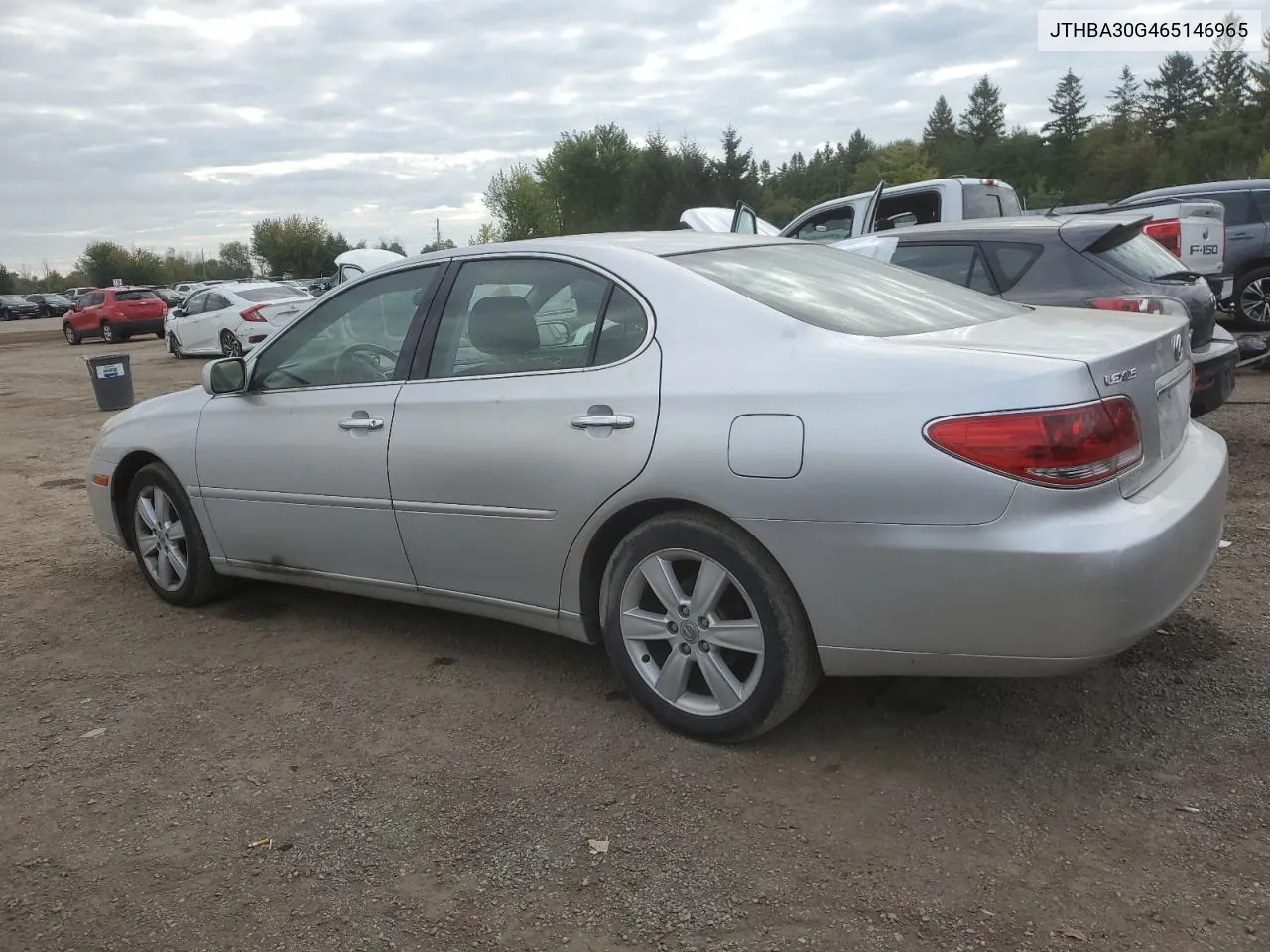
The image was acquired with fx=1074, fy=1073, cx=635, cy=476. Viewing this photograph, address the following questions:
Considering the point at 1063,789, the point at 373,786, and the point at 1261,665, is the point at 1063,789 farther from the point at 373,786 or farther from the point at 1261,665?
the point at 373,786

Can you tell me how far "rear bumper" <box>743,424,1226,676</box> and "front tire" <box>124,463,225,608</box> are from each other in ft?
9.54

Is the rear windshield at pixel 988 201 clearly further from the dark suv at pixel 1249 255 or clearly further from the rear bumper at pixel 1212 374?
the rear bumper at pixel 1212 374

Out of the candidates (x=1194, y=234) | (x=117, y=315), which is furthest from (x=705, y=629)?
(x=117, y=315)

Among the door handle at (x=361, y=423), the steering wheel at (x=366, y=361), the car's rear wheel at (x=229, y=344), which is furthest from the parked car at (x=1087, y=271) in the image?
the car's rear wheel at (x=229, y=344)

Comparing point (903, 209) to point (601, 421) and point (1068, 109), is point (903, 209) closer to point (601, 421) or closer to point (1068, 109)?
point (601, 421)

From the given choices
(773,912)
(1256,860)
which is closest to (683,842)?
(773,912)

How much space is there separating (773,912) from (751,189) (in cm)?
6140

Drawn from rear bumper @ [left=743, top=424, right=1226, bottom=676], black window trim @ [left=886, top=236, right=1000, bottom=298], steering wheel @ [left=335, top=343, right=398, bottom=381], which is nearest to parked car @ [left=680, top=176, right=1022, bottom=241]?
black window trim @ [left=886, top=236, right=1000, bottom=298]

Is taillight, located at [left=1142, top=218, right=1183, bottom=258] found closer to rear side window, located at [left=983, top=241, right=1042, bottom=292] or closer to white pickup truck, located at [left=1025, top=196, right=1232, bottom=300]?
white pickup truck, located at [left=1025, top=196, right=1232, bottom=300]

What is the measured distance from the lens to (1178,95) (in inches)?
3066

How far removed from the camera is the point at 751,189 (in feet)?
200

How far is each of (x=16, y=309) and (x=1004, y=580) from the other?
70158 mm

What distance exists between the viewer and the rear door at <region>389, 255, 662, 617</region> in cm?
327

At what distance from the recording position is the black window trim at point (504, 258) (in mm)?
3328
